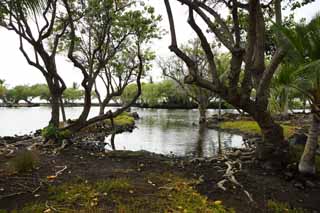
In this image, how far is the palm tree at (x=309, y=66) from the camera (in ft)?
18.5

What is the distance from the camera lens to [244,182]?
6.13 m

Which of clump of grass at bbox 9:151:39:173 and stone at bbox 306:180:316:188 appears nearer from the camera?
stone at bbox 306:180:316:188

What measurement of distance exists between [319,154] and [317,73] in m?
3.93

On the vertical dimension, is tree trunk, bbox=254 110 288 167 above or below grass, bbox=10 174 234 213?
above

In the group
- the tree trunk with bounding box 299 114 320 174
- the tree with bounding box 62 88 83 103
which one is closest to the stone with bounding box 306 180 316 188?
the tree trunk with bounding box 299 114 320 174

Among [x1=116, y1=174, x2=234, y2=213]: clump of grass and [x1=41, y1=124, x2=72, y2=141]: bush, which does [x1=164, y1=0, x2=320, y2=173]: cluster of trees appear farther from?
[x1=41, y1=124, x2=72, y2=141]: bush

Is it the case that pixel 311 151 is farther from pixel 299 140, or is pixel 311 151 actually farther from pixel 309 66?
pixel 299 140

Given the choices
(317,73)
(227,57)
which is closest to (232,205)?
(317,73)

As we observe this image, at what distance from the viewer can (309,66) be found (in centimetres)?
528

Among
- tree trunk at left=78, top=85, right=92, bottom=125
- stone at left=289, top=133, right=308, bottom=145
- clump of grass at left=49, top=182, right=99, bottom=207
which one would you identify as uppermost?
tree trunk at left=78, top=85, right=92, bottom=125

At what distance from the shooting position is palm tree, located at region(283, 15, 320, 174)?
565cm

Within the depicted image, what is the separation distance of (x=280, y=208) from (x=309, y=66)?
2532 mm

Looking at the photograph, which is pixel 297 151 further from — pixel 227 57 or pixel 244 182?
pixel 227 57

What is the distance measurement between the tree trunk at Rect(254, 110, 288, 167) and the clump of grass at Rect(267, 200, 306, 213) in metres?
2.44
